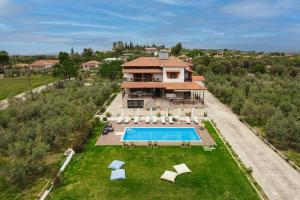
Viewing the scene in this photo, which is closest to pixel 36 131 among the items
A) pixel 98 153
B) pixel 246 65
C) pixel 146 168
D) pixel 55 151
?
pixel 55 151

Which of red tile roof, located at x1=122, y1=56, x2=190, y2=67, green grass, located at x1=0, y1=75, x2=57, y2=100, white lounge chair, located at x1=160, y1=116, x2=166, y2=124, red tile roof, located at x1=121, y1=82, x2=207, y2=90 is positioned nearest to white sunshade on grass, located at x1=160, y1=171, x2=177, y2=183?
white lounge chair, located at x1=160, y1=116, x2=166, y2=124

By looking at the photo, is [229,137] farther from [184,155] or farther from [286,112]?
[286,112]

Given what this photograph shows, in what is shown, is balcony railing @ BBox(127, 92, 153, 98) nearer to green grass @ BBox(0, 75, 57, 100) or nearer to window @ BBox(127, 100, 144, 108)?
window @ BBox(127, 100, 144, 108)

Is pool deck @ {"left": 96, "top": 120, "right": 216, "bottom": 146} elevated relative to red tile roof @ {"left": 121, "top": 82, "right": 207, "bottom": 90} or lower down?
lower down

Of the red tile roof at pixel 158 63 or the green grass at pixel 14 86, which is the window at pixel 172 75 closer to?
the red tile roof at pixel 158 63

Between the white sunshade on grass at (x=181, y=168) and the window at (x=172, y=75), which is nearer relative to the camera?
the white sunshade on grass at (x=181, y=168)

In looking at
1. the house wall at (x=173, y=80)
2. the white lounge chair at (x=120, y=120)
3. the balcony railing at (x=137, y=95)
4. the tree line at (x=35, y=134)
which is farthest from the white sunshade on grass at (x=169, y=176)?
the house wall at (x=173, y=80)
